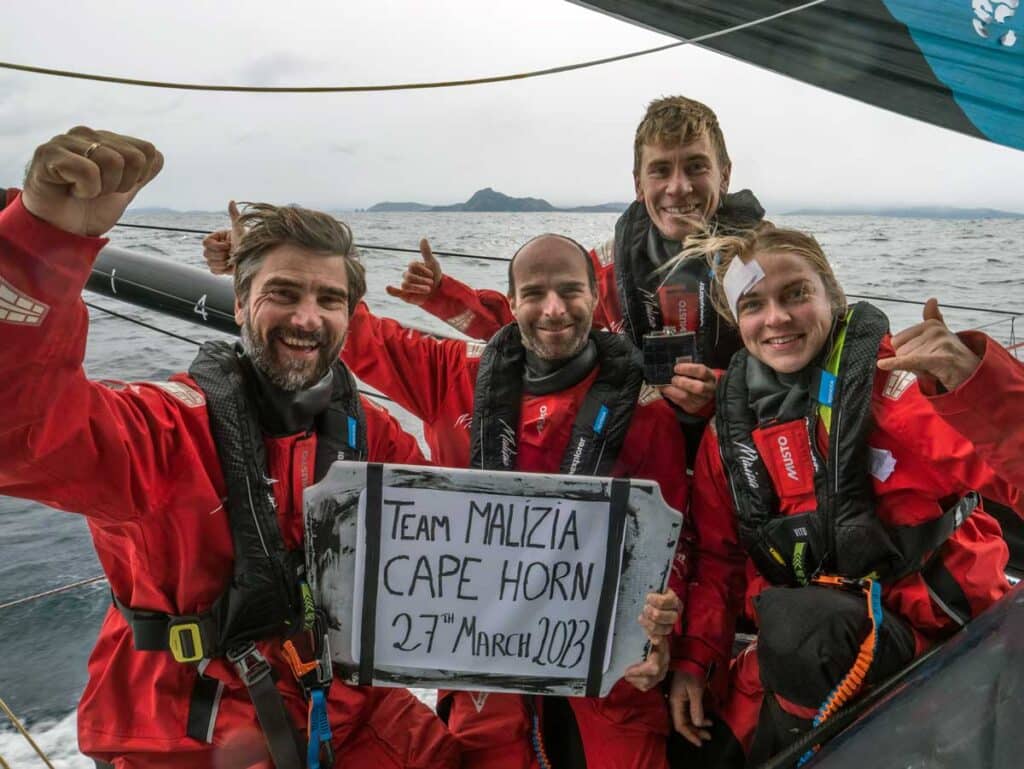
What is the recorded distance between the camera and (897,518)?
5.48 ft

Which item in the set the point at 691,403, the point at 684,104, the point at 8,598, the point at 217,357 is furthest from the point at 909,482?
the point at 8,598

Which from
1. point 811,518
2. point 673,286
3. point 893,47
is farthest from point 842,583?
point 893,47

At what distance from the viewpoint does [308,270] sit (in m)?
1.75

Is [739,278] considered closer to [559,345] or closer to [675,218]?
[559,345]

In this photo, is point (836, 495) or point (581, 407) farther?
point (581, 407)

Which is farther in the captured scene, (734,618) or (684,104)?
(684,104)

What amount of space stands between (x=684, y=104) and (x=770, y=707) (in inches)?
62.1

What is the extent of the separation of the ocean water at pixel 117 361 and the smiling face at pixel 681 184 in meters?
0.24

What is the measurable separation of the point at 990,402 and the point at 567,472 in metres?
0.90

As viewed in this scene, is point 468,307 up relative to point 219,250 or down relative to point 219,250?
down

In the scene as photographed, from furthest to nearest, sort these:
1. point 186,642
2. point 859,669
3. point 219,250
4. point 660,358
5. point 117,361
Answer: point 117,361 → point 219,250 → point 660,358 → point 186,642 → point 859,669

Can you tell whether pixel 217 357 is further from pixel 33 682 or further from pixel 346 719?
pixel 33 682

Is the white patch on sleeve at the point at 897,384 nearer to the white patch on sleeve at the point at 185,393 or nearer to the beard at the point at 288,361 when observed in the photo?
the beard at the point at 288,361

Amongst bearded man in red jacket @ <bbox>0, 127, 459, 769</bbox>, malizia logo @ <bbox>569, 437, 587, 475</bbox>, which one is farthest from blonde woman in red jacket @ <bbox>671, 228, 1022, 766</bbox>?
bearded man in red jacket @ <bbox>0, 127, 459, 769</bbox>
